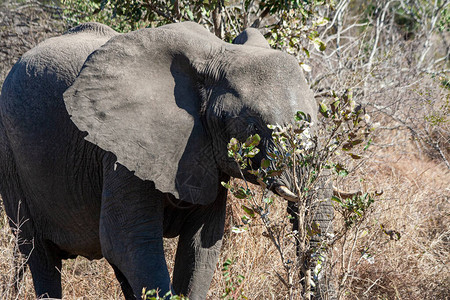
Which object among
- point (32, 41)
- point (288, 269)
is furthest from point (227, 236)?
point (32, 41)

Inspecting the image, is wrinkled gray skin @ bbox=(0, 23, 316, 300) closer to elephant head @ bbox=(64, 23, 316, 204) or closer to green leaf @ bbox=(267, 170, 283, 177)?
elephant head @ bbox=(64, 23, 316, 204)

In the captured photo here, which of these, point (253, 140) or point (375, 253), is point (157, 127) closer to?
point (253, 140)

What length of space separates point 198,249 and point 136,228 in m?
0.58

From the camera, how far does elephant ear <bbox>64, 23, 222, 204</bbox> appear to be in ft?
9.64

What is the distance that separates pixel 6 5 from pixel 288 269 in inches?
250

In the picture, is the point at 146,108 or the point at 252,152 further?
the point at 146,108

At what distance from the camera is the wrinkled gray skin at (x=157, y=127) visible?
2852 mm

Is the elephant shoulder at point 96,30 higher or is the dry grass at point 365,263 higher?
the elephant shoulder at point 96,30

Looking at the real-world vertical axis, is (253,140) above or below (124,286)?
above

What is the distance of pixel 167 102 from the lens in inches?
117

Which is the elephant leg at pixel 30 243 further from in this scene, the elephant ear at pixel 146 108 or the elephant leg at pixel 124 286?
the elephant ear at pixel 146 108

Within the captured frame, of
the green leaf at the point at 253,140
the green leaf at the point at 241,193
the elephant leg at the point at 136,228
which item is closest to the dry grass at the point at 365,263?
the elephant leg at the point at 136,228

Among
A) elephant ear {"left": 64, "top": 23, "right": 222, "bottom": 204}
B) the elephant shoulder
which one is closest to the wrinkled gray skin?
elephant ear {"left": 64, "top": 23, "right": 222, "bottom": 204}

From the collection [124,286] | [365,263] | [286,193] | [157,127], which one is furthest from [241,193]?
[365,263]
